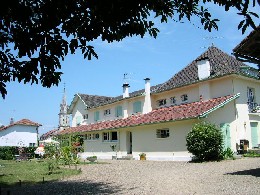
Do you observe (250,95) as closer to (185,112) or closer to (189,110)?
(189,110)

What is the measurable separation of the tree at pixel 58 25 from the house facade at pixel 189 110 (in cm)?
1514

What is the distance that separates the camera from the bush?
1900 cm

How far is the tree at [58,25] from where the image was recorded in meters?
4.77

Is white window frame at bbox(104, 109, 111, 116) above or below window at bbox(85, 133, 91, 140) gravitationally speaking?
above

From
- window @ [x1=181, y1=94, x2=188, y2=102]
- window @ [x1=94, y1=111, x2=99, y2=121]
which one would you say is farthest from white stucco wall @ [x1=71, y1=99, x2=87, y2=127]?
window @ [x1=181, y1=94, x2=188, y2=102]

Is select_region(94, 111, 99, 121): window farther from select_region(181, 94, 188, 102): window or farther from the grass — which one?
the grass

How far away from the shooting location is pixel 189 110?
22.7 m

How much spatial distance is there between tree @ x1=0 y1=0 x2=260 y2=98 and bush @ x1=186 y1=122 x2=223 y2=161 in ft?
45.6

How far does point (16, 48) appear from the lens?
197 inches

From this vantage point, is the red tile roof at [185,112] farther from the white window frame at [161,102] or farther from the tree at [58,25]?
the tree at [58,25]

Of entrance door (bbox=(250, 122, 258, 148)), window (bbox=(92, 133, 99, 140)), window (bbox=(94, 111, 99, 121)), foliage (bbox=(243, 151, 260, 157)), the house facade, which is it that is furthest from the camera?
window (bbox=(94, 111, 99, 121))

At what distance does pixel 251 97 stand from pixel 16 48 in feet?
74.1

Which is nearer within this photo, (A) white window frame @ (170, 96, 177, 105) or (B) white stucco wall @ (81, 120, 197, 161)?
(B) white stucco wall @ (81, 120, 197, 161)

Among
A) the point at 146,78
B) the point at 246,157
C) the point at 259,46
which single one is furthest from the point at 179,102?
the point at 259,46
